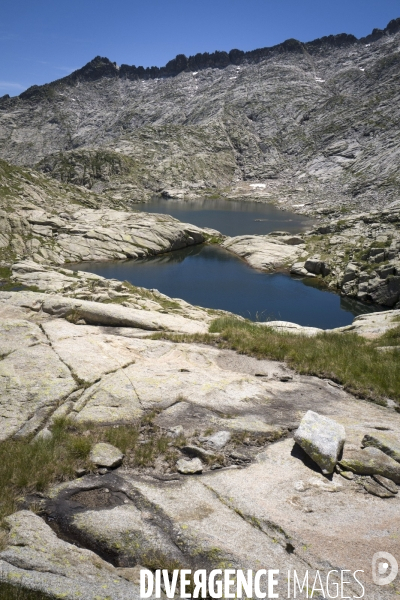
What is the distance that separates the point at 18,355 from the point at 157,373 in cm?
444

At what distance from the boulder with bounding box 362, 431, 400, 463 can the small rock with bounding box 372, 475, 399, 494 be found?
1.91 ft

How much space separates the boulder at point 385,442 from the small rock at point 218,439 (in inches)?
111

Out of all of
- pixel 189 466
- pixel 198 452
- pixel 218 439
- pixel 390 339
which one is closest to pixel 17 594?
pixel 189 466

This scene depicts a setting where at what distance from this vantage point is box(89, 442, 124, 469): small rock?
7230 millimetres

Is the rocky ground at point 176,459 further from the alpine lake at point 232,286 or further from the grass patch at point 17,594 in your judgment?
the alpine lake at point 232,286

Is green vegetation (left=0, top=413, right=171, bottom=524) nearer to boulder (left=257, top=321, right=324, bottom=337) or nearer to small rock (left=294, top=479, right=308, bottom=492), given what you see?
small rock (left=294, top=479, right=308, bottom=492)

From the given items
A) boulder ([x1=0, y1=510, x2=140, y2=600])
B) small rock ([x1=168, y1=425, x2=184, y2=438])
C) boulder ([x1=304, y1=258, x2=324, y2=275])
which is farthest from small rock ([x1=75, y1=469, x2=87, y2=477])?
boulder ([x1=304, y1=258, x2=324, y2=275])

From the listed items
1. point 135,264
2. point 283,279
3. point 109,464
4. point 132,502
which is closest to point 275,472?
point 132,502

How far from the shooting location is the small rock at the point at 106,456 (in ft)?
23.7

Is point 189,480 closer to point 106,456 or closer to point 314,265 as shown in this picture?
point 106,456

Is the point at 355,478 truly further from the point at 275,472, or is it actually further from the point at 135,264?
the point at 135,264

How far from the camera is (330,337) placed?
15203 mm

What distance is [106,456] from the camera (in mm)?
7434

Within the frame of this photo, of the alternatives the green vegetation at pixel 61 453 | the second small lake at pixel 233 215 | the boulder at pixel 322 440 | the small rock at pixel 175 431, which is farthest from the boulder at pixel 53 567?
the second small lake at pixel 233 215
